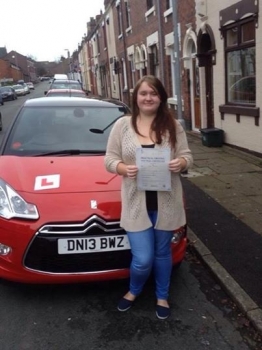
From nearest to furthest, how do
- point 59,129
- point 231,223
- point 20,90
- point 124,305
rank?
point 124,305 → point 59,129 → point 231,223 → point 20,90

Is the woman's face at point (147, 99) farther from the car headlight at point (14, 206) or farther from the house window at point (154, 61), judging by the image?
the house window at point (154, 61)

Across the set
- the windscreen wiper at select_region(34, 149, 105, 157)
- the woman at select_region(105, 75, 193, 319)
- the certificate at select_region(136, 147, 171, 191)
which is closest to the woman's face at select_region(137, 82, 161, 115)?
the woman at select_region(105, 75, 193, 319)

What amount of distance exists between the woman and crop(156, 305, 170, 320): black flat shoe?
39 centimetres

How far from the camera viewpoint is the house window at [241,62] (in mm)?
8594

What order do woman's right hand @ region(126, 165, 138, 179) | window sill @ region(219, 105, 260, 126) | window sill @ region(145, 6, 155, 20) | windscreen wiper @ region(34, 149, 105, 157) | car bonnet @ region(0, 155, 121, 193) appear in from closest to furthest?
woman's right hand @ region(126, 165, 138, 179) < car bonnet @ region(0, 155, 121, 193) < windscreen wiper @ region(34, 149, 105, 157) < window sill @ region(219, 105, 260, 126) < window sill @ region(145, 6, 155, 20)

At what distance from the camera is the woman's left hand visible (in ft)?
8.89

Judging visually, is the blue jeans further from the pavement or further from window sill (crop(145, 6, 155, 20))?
window sill (crop(145, 6, 155, 20))

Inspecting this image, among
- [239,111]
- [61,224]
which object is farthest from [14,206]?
[239,111]

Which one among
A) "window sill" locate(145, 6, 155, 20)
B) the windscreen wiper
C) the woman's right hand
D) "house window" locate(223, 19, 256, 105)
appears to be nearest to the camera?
the woman's right hand

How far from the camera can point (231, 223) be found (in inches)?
190

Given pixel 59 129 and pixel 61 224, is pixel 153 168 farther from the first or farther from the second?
pixel 59 129

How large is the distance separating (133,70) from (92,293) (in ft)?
61.0

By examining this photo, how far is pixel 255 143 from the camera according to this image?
8.59m

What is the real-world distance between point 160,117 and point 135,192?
0.58 m
